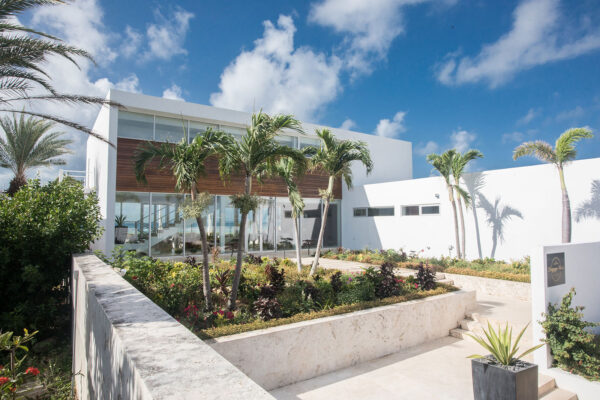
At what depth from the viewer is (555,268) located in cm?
509

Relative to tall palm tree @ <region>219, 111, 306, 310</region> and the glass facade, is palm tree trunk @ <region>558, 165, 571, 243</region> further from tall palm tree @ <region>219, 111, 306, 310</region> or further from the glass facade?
the glass facade

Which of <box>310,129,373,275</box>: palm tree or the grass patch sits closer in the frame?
the grass patch

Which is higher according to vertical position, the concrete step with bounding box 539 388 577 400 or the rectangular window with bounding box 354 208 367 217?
the rectangular window with bounding box 354 208 367 217

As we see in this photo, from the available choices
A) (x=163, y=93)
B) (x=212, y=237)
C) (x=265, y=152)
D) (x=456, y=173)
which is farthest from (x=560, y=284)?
(x=163, y=93)

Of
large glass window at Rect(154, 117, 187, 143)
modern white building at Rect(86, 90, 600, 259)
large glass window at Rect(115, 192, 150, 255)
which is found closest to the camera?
modern white building at Rect(86, 90, 600, 259)

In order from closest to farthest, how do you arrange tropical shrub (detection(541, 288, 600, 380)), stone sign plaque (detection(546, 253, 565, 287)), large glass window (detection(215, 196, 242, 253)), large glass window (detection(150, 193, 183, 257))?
tropical shrub (detection(541, 288, 600, 380)) < stone sign plaque (detection(546, 253, 565, 287)) < large glass window (detection(150, 193, 183, 257)) < large glass window (detection(215, 196, 242, 253))

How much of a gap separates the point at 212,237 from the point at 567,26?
15.1 meters

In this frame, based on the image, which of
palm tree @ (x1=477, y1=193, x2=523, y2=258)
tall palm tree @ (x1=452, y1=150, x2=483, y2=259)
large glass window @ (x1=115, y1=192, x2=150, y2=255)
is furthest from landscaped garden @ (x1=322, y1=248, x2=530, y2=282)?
large glass window @ (x1=115, y1=192, x2=150, y2=255)

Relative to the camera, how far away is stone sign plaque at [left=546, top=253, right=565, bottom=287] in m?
5.00

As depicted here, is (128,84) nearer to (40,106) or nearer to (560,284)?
(40,106)

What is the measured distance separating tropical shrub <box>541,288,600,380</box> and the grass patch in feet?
7.22

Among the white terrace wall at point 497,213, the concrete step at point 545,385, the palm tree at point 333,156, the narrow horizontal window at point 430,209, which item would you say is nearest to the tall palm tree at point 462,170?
the white terrace wall at point 497,213

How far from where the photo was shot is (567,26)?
11586 mm

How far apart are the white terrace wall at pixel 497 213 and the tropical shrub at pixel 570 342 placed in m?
6.08
